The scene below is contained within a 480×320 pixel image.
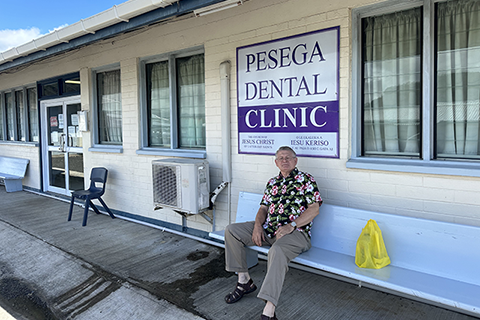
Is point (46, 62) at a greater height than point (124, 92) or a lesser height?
greater

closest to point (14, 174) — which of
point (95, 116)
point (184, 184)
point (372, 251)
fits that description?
point (95, 116)

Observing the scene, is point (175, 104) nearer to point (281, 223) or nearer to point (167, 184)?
point (167, 184)

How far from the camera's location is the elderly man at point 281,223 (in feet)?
9.84

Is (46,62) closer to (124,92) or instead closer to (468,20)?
(124,92)

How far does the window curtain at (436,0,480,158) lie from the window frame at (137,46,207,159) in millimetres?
2763

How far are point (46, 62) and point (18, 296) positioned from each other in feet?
17.9

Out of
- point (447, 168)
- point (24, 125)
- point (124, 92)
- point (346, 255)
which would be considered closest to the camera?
point (447, 168)

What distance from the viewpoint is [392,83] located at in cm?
323

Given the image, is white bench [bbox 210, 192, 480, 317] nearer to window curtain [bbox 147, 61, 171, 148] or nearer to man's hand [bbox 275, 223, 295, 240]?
man's hand [bbox 275, 223, 295, 240]

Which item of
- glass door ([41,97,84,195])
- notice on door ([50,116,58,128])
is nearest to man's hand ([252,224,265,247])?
glass door ([41,97,84,195])

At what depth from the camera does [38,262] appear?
159 inches

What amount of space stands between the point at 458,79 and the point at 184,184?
2.99m

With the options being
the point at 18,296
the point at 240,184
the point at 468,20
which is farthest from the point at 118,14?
the point at 468,20

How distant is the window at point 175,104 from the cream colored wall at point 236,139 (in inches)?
7.5
